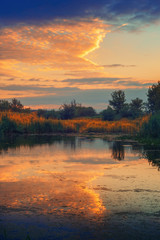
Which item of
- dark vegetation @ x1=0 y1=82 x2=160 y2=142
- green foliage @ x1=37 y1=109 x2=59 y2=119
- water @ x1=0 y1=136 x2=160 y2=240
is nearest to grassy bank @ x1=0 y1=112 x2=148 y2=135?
dark vegetation @ x1=0 y1=82 x2=160 y2=142

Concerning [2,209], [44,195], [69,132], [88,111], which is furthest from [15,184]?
[88,111]

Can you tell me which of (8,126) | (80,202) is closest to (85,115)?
(8,126)

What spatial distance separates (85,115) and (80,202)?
3402 inches

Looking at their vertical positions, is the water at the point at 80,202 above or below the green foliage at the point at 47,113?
below

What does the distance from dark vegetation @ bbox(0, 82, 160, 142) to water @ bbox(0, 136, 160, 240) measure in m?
25.8

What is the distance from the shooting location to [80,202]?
13.6 meters

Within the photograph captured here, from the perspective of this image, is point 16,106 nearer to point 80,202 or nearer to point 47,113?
point 47,113

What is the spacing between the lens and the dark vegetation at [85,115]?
66.2 m

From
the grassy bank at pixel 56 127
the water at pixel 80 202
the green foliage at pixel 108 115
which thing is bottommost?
the water at pixel 80 202

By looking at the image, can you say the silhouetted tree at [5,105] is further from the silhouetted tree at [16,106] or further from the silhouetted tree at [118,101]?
the silhouetted tree at [118,101]

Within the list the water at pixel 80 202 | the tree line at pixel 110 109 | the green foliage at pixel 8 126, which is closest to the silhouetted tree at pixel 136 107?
the tree line at pixel 110 109

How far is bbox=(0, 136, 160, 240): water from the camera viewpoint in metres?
10.2

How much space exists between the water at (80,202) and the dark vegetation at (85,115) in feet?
84.5

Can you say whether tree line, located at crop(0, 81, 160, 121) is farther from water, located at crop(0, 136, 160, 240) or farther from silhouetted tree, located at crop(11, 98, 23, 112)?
water, located at crop(0, 136, 160, 240)
